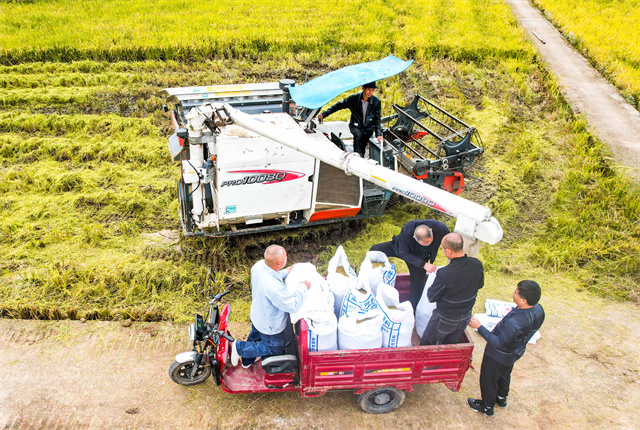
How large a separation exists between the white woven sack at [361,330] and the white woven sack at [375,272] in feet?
1.34

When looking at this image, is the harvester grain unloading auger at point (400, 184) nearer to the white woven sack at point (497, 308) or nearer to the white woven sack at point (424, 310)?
the white woven sack at point (424, 310)

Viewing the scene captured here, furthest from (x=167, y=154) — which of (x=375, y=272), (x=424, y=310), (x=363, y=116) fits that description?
(x=424, y=310)

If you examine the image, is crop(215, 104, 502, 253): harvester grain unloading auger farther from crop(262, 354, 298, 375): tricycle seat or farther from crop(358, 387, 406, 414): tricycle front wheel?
crop(262, 354, 298, 375): tricycle seat

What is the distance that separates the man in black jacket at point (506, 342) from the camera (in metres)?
3.65

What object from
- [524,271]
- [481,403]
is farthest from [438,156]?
[481,403]

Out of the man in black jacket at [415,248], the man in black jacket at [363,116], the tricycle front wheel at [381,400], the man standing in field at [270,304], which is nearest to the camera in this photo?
the man standing in field at [270,304]

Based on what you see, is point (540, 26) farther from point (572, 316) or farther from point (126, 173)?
point (126, 173)

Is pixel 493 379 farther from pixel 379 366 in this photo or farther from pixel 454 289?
pixel 379 366

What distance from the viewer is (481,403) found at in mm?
4254

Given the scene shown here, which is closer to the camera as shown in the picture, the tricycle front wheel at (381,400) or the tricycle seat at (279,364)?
the tricycle seat at (279,364)

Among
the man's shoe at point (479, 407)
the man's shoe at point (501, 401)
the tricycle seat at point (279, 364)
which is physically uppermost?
the tricycle seat at point (279, 364)

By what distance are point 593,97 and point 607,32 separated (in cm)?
517

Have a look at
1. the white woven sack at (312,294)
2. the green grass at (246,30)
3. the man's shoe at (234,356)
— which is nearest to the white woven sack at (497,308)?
the white woven sack at (312,294)

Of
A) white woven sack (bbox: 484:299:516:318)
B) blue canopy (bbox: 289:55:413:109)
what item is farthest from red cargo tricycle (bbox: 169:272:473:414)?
blue canopy (bbox: 289:55:413:109)
